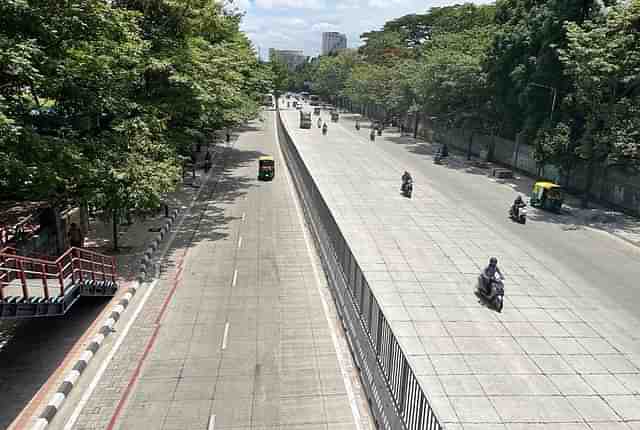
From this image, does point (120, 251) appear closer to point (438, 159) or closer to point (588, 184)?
point (588, 184)

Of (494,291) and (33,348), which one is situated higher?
(494,291)

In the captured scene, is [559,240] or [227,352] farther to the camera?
[559,240]

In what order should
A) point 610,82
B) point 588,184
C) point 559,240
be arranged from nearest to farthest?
point 559,240, point 610,82, point 588,184

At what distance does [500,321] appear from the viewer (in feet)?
45.4

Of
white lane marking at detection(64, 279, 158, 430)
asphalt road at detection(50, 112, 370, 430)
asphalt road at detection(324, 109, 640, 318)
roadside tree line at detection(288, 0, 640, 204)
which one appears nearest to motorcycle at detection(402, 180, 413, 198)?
asphalt road at detection(324, 109, 640, 318)

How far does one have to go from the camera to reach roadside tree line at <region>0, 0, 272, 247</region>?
41.9 feet

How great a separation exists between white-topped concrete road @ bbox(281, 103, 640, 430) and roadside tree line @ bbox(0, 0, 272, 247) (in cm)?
865

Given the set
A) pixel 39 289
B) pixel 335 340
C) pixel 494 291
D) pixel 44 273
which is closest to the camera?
pixel 44 273

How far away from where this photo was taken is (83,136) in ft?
53.0

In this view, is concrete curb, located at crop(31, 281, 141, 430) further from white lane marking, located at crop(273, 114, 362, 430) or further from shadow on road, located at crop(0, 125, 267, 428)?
white lane marking, located at crop(273, 114, 362, 430)

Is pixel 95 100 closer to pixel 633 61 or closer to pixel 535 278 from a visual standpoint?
pixel 535 278

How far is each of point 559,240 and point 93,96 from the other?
64.9ft

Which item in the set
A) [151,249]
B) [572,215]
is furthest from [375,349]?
[572,215]

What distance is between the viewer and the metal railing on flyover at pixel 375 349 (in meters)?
8.06
